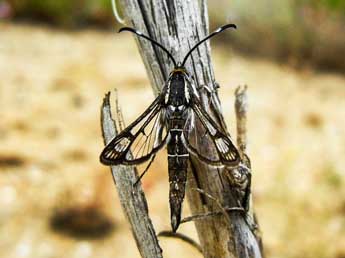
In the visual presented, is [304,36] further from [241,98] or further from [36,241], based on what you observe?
[241,98]

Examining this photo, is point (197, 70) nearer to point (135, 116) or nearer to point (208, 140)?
point (208, 140)

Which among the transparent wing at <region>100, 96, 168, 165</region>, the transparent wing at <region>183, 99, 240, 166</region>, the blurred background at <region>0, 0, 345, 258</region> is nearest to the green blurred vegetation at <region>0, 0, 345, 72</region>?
the blurred background at <region>0, 0, 345, 258</region>

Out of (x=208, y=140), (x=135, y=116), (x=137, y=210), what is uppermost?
(x=135, y=116)

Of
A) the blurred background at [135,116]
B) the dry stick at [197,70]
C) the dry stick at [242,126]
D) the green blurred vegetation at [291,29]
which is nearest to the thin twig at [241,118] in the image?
the dry stick at [242,126]

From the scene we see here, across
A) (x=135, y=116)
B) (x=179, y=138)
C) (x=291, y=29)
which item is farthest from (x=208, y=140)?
(x=291, y=29)

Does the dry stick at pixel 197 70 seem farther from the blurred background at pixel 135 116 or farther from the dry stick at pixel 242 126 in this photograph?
the blurred background at pixel 135 116

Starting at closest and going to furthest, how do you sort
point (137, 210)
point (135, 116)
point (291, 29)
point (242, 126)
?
1. point (137, 210)
2. point (242, 126)
3. point (135, 116)
4. point (291, 29)

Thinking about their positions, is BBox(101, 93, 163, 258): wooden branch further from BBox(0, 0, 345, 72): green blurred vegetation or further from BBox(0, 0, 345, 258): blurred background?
BBox(0, 0, 345, 72): green blurred vegetation

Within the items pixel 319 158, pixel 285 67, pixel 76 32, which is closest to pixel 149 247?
pixel 319 158
